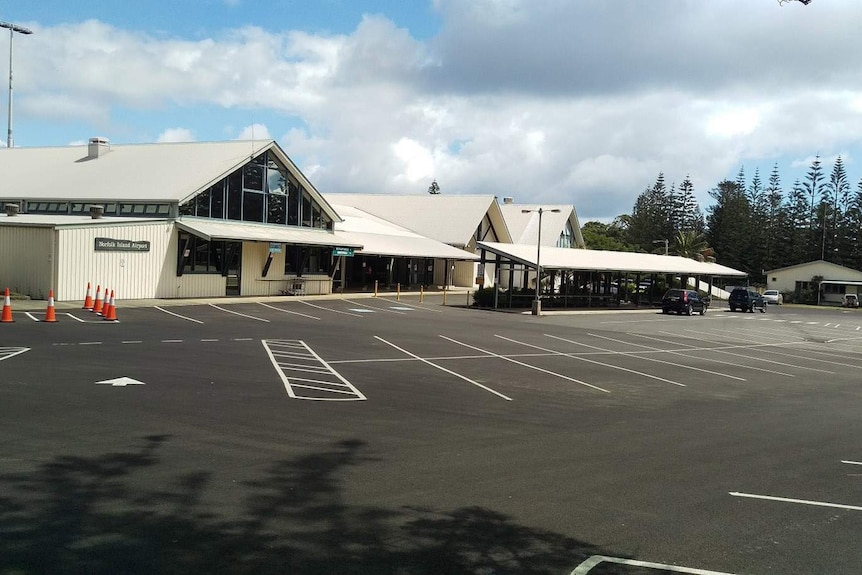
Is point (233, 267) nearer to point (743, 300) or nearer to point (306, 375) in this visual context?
point (306, 375)

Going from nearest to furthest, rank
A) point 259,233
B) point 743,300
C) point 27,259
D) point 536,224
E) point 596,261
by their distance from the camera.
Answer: point 27,259, point 259,233, point 596,261, point 743,300, point 536,224

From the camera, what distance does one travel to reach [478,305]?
42.6m

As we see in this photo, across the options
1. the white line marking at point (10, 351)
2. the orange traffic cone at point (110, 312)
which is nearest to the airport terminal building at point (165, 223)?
the orange traffic cone at point (110, 312)

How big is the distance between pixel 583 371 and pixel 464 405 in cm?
643

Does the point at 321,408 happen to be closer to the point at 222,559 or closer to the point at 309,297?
the point at 222,559

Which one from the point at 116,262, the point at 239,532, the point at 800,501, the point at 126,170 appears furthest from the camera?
the point at 126,170

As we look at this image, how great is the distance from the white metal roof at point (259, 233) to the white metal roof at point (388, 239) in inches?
85.3

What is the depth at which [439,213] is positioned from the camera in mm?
62969

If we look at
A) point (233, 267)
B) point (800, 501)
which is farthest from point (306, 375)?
point (233, 267)

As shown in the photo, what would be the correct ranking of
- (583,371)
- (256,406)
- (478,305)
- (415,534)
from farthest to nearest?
(478,305)
(583,371)
(256,406)
(415,534)

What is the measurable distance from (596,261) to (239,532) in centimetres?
4497

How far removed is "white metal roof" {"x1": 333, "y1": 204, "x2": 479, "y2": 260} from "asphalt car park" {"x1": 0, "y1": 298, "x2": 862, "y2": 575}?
85.0 feet

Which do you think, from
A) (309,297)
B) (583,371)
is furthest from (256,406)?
(309,297)

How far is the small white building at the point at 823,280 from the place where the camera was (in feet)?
269
